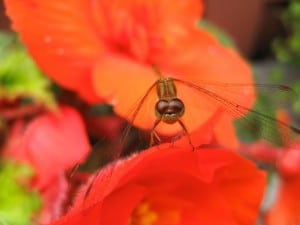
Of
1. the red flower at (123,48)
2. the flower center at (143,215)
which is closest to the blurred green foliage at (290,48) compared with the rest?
the red flower at (123,48)

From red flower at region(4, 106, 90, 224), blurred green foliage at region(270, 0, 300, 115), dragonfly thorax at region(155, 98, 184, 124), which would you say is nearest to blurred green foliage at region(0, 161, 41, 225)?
red flower at region(4, 106, 90, 224)

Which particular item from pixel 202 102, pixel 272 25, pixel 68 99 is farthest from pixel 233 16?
pixel 202 102

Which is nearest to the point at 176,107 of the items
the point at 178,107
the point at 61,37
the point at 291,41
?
the point at 178,107

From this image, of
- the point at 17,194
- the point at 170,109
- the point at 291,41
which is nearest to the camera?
the point at 170,109

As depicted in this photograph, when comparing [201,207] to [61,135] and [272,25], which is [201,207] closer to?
[61,135]

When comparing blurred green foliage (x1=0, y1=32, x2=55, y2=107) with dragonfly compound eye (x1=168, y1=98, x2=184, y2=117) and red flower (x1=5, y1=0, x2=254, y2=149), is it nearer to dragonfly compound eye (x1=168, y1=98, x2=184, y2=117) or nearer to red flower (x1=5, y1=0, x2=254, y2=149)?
red flower (x1=5, y1=0, x2=254, y2=149)

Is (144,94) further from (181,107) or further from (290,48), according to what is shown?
(290,48)
